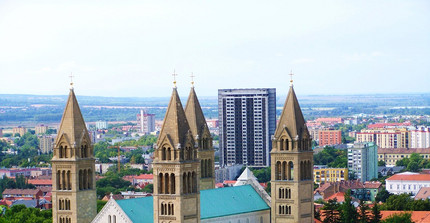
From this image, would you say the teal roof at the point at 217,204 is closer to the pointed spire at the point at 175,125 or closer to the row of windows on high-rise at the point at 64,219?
the pointed spire at the point at 175,125

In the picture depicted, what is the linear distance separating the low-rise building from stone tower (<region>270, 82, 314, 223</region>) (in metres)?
106

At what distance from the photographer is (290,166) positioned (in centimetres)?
8212

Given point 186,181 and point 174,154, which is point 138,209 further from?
point 174,154

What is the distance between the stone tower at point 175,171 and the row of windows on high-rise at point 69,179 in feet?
21.7

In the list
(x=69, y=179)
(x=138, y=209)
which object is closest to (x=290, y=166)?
(x=138, y=209)

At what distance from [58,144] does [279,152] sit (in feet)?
48.6

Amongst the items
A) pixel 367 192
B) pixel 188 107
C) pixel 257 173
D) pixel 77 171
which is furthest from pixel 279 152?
pixel 257 173

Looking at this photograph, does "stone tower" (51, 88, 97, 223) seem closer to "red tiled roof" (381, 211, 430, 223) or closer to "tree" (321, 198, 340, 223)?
"tree" (321, 198, 340, 223)

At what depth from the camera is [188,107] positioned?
86.1 m

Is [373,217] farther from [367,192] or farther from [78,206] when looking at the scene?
[367,192]

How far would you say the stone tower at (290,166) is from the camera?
8150 cm

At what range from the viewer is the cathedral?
241ft

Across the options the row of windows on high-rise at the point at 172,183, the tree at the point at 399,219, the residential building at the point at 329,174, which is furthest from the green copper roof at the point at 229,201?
the residential building at the point at 329,174

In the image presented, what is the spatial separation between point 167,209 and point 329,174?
120703mm
